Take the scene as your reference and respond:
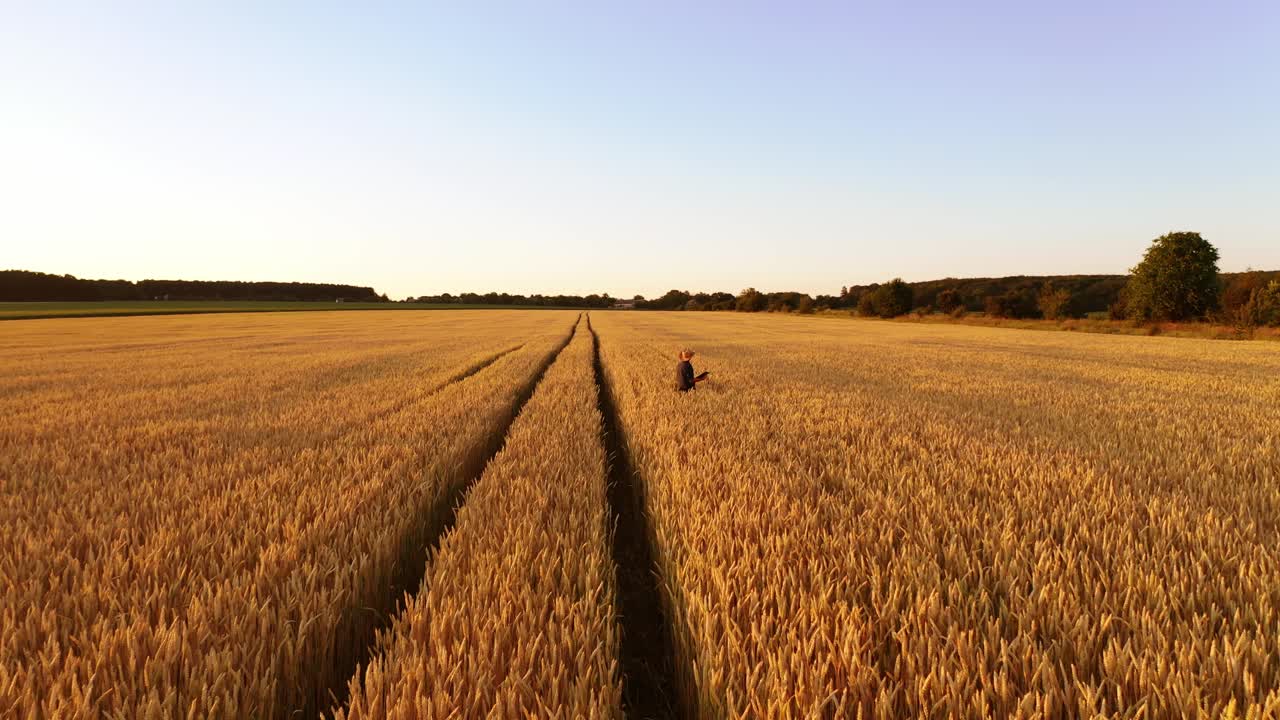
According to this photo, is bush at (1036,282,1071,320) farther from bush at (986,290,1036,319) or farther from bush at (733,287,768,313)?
bush at (733,287,768,313)

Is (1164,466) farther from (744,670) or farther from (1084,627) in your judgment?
(744,670)

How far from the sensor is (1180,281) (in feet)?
160

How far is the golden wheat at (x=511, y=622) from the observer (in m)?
1.61

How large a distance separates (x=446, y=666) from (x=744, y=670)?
40.2 inches

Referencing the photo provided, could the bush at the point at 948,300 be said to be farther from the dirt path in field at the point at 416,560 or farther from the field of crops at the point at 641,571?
the dirt path in field at the point at 416,560

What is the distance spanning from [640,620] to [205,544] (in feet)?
7.89

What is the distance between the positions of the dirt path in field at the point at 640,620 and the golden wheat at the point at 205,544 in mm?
1233

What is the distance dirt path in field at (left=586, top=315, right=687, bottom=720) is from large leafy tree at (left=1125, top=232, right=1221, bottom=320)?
219 ft

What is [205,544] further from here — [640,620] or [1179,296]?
[1179,296]

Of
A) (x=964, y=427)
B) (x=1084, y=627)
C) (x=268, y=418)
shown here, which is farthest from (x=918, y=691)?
(x=268, y=418)

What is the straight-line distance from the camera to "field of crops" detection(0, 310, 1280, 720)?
1.65 meters

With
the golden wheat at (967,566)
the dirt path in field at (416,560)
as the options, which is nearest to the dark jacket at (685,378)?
the golden wheat at (967,566)

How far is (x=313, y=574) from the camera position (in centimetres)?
233

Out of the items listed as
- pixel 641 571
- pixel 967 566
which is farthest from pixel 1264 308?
pixel 641 571
